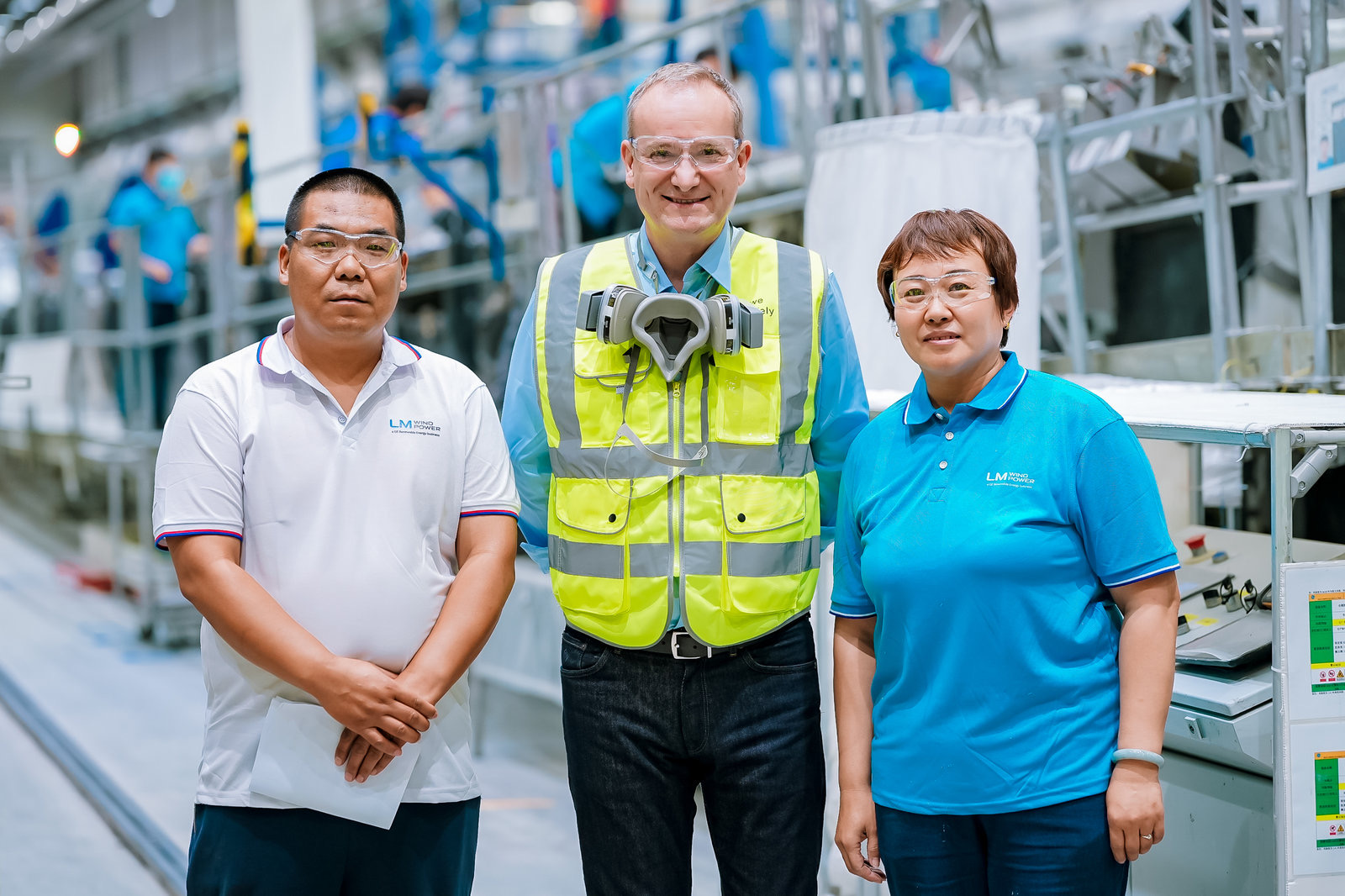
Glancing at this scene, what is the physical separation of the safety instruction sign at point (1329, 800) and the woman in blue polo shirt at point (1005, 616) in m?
0.46

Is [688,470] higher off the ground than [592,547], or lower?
higher

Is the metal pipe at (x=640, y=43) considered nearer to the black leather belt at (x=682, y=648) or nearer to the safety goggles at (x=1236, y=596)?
the safety goggles at (x=1236, y=596)

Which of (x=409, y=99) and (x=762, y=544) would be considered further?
(x=409, y=99)

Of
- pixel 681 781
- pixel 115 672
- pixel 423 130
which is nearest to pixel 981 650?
pixel 681 781

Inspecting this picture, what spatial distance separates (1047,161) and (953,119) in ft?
5.16

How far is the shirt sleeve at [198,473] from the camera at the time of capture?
157 cm

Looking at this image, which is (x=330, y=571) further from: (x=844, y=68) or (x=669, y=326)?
(x=844, y=68)

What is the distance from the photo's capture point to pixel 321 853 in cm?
162

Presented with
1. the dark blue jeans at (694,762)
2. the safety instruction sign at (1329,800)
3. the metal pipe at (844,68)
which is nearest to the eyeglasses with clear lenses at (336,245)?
the dark blue jeans at (694,762)

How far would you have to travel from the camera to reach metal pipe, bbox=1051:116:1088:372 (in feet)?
11.2

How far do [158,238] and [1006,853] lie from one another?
5.66 metres

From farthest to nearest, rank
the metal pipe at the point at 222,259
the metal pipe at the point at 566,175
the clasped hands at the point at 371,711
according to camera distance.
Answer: the metal pipe at the point at 222,259
the metal pipe at the point at 566,175
the clasped hands at the point at 371,711

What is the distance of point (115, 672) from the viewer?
5398mm

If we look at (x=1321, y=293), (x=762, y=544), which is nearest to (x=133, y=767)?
(x=762, y=544)
